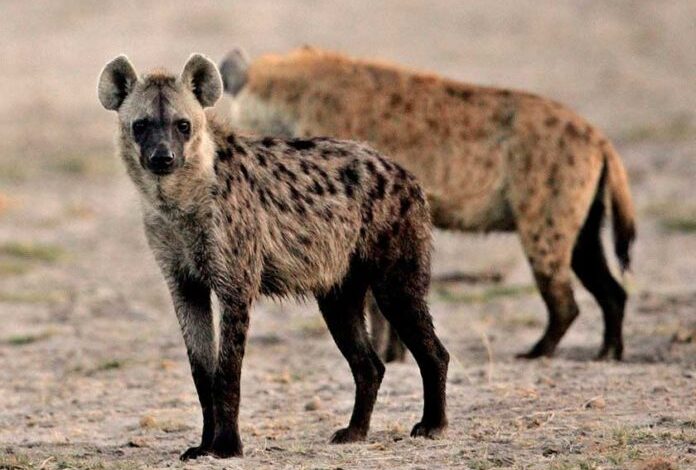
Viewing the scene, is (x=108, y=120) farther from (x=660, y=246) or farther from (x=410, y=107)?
(x=410, y=107)

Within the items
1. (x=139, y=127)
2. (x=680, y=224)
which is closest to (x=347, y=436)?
(x=139, y=127)

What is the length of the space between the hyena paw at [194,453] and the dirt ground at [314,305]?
64 millimetres

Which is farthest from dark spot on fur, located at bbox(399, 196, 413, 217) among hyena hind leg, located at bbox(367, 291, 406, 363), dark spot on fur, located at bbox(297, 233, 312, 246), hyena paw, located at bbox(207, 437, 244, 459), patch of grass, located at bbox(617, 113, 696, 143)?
patch of grass, located at bbox(617, 113, 696, 143)

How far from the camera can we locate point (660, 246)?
1096cm

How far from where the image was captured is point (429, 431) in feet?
18.4

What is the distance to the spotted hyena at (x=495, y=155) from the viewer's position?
775cm

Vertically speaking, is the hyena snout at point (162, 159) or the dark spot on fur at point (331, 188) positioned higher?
the hyena snout at point (162, 159)

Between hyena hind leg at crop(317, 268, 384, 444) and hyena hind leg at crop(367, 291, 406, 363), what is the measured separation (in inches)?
66.6

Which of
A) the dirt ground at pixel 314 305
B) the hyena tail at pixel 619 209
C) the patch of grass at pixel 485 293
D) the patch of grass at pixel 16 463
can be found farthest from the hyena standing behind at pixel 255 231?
the patch of grass at pixel 485 293

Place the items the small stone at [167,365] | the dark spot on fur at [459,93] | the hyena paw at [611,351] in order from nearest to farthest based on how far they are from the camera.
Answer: the small stone at [167,365]
the hyena paw at [611,351]
the dark spot on fur at [459,93]

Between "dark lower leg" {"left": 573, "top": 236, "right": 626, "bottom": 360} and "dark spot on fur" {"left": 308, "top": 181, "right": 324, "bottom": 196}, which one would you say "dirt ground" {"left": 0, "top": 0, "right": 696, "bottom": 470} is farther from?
"dark spot on fur" {"left": 308, "top": 181, "right": 324, "bottom": 196}

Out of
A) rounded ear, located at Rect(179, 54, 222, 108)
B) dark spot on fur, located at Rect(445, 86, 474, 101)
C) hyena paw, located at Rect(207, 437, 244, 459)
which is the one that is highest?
rounded ear, located at Rect(179, 54, 222, 108)

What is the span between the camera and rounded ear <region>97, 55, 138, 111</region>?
5.44m

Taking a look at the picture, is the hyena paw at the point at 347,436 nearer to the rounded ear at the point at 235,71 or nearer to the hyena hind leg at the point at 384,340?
the hyena hind leg at the point at 384,340
